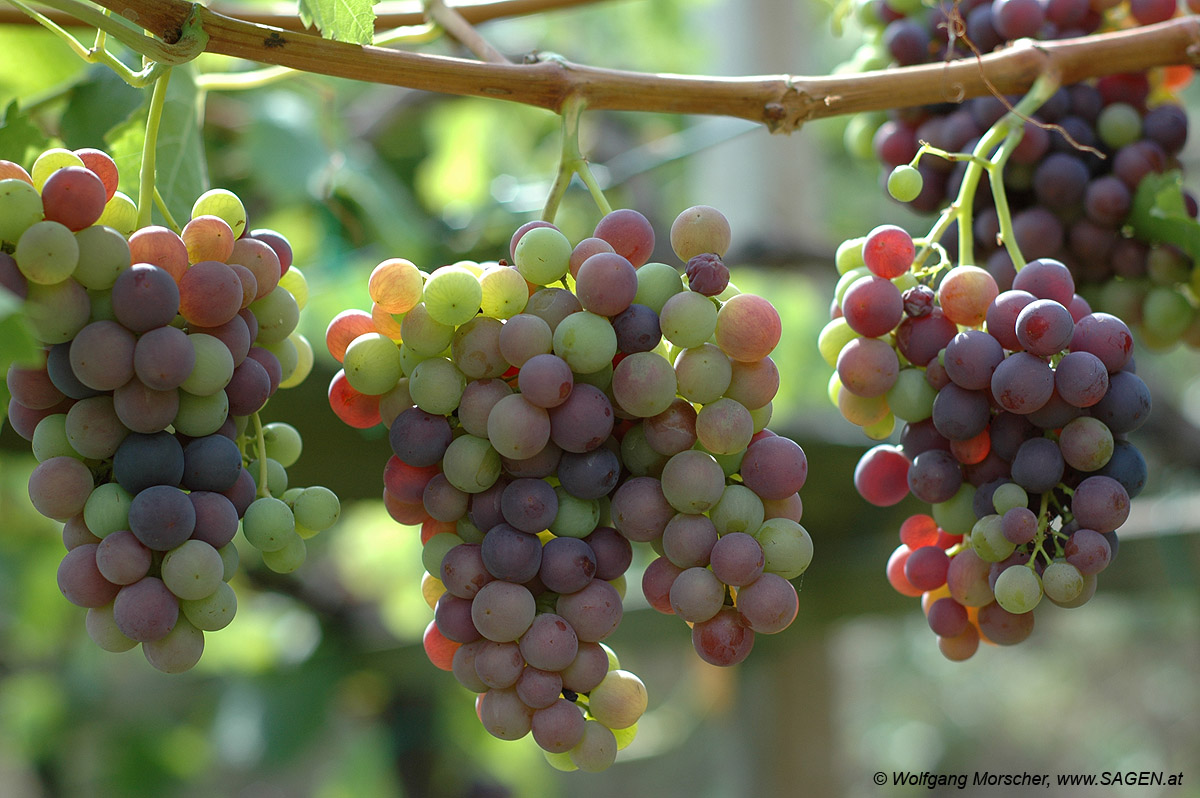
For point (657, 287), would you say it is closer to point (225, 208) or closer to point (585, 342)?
point (585, 342)

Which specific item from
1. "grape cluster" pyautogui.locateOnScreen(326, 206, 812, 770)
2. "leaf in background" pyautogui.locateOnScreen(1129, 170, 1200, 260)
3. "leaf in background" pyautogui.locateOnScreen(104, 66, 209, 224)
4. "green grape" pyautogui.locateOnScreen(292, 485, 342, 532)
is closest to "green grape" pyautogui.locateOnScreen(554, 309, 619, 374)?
"grape cluster" pyautogui.locateOnScreen(326, 206, 812, 770)

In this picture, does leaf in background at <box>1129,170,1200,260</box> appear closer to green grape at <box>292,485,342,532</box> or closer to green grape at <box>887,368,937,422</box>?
green grape at <box>887,368,937,422</box>

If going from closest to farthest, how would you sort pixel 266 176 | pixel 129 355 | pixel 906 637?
pixel 129 355, pixel 266 176, pixel 906 637

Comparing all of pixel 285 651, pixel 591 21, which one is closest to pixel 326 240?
pixel 285 651

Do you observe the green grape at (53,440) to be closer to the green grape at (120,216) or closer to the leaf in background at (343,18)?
the green grape at (120,216)

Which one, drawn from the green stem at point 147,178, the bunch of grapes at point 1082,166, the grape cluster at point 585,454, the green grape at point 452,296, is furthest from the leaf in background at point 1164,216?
the green stem at point 147,178

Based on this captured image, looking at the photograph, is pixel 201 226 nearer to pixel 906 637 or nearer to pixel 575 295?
pixel 575 295
